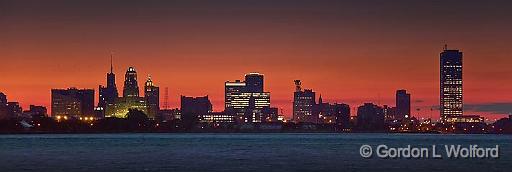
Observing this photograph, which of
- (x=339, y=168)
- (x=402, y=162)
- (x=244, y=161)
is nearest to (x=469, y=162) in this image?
(x=402, y=162)

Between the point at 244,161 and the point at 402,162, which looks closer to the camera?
the point at 402,162

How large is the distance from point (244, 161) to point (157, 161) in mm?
9779

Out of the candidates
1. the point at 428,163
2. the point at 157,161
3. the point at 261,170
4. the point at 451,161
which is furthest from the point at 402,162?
the point at 157,161

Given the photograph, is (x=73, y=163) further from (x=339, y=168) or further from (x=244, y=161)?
(x=339, y=168)

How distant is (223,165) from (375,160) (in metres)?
17.4

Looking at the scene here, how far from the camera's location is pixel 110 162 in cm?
10281

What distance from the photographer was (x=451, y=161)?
105188 millimetres

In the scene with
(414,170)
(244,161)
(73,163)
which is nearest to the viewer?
(414,170)

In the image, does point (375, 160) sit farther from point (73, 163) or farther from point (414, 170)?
point (73, 163)

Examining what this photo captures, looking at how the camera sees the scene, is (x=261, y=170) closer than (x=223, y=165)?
Yes

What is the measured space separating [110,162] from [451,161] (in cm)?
3732

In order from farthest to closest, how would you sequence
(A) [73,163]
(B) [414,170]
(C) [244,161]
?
(C) [244,161] → (A) [73,163] → (B) [414,170]

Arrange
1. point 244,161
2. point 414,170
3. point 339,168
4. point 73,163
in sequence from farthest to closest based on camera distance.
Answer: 1. point 244,161
2. point 73,163
3. point 339,168
4. point 414,170

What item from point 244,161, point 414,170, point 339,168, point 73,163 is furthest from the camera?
point 244,161
